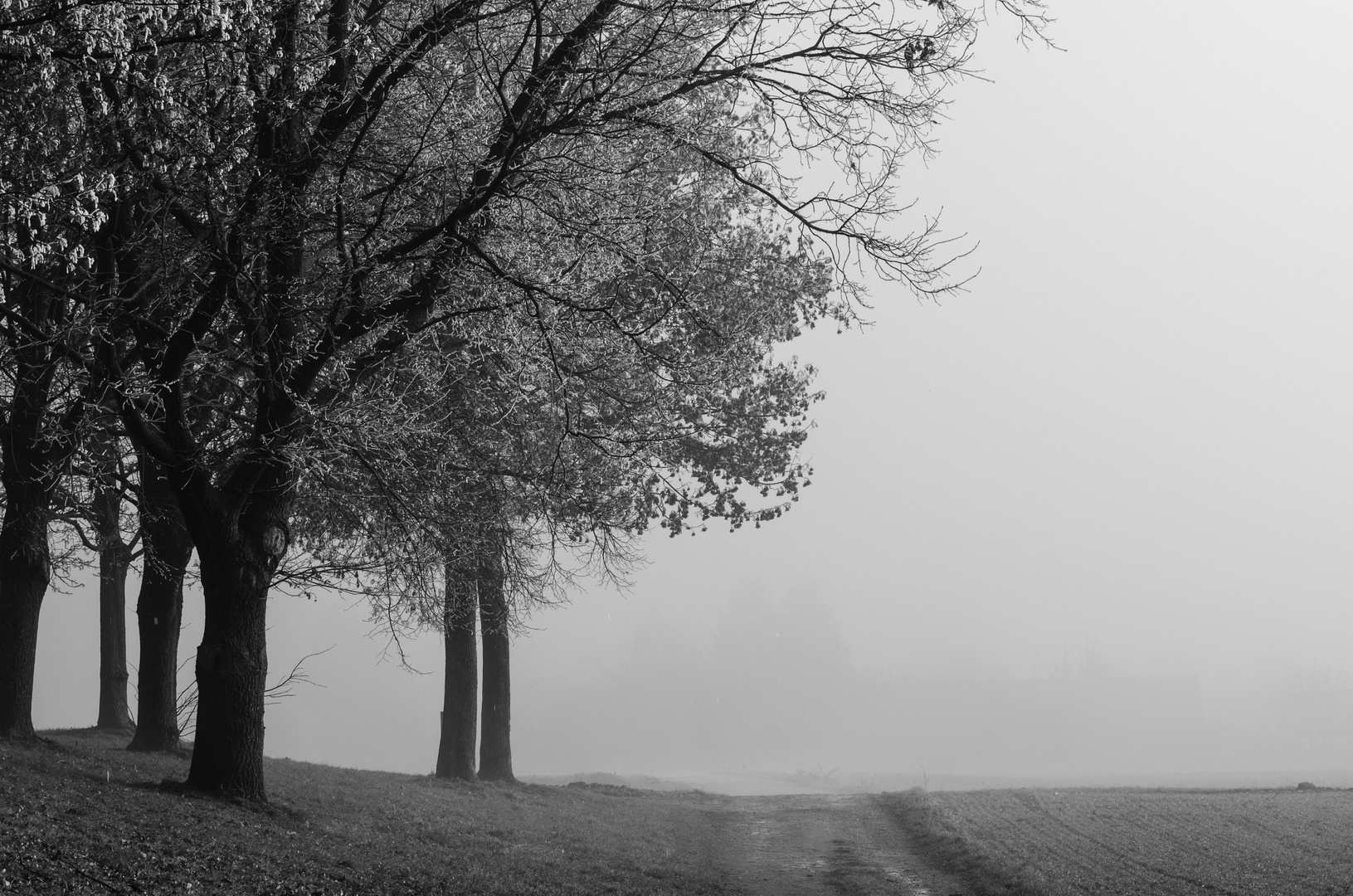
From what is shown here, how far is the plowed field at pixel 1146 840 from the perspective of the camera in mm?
12516

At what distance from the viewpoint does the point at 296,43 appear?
1145 centimetres

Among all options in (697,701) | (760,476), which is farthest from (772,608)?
(760,476)

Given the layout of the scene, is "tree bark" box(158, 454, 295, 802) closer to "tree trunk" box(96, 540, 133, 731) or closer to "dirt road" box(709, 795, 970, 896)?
"dirt road" box(709, 795, 970, 896)

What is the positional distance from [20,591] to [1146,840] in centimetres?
1750

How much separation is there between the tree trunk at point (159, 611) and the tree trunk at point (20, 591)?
1.66 metres

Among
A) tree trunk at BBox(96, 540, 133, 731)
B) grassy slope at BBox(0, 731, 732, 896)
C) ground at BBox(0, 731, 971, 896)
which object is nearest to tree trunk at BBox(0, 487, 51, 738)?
ground at BBox(0, 731, 971, 896)

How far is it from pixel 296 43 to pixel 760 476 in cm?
1289

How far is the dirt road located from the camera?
13.4 metres

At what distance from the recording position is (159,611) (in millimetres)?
18312

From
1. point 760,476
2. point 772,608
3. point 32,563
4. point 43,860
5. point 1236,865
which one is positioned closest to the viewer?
point 43,860

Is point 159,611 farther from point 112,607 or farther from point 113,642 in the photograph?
point 112,607

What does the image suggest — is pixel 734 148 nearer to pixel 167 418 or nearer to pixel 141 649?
pixel 167 418

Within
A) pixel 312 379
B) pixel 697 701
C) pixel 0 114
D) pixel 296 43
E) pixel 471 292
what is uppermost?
pixel 296 43

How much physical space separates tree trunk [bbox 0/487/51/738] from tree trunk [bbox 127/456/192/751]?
1665 millimetres
